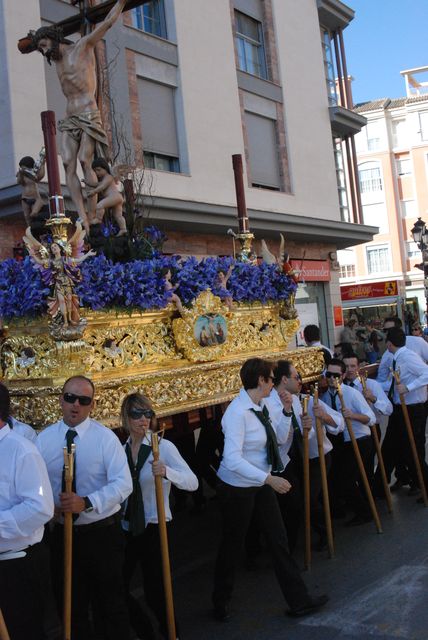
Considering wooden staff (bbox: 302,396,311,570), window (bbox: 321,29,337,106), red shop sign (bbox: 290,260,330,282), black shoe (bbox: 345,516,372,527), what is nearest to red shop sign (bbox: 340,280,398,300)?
red shop sign (bbox: 290,260,330,282)

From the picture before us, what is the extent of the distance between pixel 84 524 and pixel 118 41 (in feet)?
41.2

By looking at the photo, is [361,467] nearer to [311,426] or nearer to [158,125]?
[311,426]

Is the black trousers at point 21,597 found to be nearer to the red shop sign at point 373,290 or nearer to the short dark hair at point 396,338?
the short dark hair at point 396,338

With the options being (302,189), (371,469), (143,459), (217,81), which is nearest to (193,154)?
(217,81)

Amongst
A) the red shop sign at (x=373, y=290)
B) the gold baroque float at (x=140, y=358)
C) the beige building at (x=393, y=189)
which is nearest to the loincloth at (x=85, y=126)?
the gold baroque float at (x=140, y=358)

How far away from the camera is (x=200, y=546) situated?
6.54 meters

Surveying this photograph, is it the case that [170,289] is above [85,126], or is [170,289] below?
below

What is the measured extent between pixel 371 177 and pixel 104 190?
4198 cm

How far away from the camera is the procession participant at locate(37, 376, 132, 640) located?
375 centimetres

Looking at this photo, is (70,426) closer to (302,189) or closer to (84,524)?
(84,524)

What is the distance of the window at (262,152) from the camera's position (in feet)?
57.8

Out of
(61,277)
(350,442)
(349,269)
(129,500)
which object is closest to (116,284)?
(61,277)

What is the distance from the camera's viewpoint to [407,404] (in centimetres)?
765

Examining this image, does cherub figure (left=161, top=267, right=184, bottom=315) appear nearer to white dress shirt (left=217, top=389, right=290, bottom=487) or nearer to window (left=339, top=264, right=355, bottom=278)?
white dress shirt (left=217, top=389, right=290, bottom=487)
